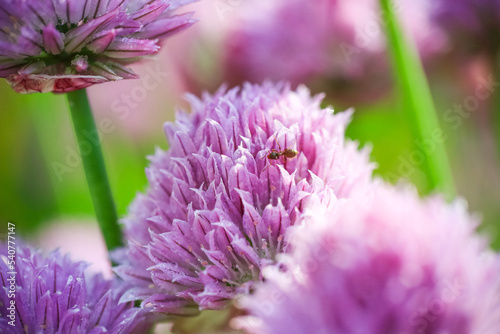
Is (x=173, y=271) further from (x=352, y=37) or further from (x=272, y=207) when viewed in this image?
(x=352, y=37)

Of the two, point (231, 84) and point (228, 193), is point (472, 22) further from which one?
point (228, 193)

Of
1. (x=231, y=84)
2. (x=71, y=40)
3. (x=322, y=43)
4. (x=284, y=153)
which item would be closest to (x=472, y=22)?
(x=322, y=43)

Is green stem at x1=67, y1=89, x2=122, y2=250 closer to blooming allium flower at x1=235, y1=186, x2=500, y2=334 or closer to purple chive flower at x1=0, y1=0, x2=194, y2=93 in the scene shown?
purple chive flower at x1=0, y1=0, x2=194, y2=93

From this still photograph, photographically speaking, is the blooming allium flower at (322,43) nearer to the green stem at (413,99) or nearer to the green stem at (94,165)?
the green stem at (413,99)

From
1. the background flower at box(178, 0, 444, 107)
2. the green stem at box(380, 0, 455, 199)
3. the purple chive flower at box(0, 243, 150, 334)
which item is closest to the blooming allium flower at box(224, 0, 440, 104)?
the background flower at box(178, 0, 444, 107)

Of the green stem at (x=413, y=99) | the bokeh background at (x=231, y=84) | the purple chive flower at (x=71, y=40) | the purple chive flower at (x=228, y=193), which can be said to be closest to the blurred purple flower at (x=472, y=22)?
the bokeh background at (x=231, y=84)

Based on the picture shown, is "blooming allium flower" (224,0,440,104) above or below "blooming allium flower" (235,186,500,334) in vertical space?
above

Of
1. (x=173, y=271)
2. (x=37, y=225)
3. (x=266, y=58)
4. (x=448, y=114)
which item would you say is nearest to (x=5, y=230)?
(x=173, y=271)
